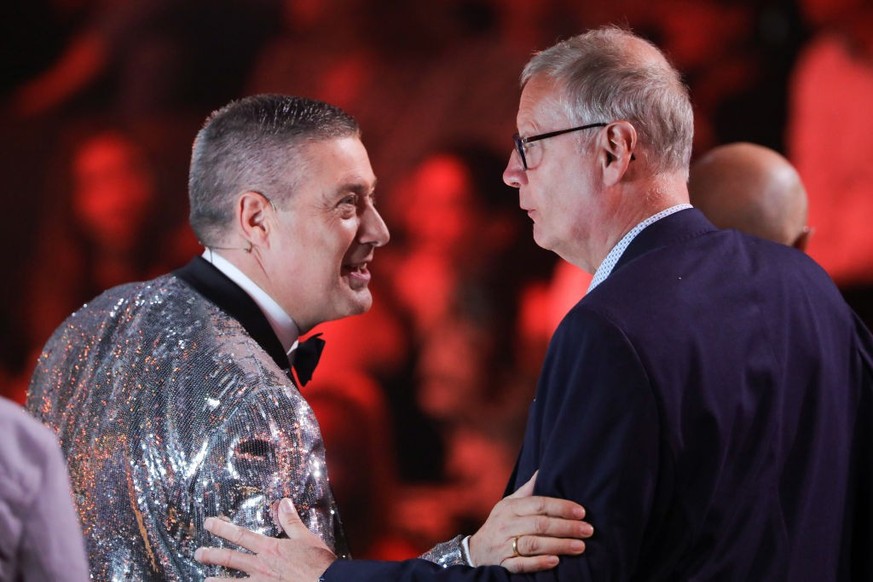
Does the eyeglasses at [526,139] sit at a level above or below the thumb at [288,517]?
above

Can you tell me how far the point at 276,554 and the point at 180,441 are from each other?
0.23 m

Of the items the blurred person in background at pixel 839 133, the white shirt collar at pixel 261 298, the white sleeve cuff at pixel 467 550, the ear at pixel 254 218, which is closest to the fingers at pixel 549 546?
the white sleeve cuff at pixel 467 550

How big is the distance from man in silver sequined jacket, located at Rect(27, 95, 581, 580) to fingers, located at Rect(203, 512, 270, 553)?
0.06 ft

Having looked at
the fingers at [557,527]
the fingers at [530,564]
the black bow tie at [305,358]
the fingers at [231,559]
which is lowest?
the fingers at [231,559]

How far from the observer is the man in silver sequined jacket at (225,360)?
1594mm

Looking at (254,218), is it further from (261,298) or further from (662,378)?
(662,378)

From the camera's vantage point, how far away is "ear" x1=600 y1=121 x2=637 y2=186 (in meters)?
1.65

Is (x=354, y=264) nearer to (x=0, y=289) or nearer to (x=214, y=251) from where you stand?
(x=214, y=251)

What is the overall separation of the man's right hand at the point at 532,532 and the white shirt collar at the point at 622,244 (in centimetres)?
35

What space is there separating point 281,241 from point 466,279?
2.34 meters

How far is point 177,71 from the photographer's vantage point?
13.0ft

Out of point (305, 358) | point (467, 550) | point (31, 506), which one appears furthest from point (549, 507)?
point (305, 358)

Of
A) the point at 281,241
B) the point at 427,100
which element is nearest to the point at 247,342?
the point at 281,241

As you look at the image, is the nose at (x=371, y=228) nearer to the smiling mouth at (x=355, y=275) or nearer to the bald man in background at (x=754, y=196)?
the smiling mouth at (x=355, y=275)
